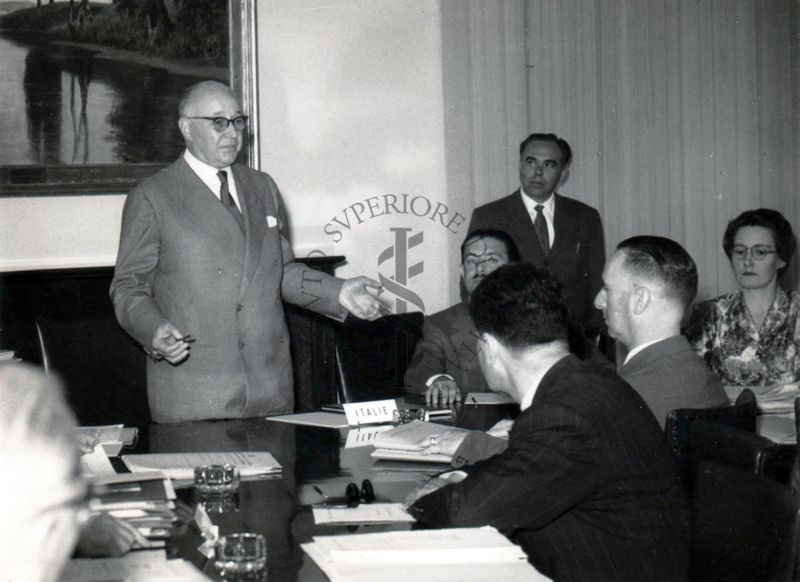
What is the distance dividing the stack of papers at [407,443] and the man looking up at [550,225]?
2.48m

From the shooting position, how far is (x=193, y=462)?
8.40ft

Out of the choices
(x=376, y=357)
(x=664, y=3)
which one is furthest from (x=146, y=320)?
(x=664, y=3)

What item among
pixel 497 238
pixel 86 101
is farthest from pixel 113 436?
pixel 86 101

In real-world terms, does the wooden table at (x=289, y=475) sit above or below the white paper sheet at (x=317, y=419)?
below

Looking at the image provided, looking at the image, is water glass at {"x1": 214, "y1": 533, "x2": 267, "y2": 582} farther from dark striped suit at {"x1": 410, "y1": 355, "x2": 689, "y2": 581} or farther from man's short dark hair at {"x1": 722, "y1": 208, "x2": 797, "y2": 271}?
man's short dark hair at {"x1": 722, "y1": 208, "x2": 797, "y2": 271}

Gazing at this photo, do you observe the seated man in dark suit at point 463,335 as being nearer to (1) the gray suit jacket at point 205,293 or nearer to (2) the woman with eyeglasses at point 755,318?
(1) the gray suit jacket at point 205,293

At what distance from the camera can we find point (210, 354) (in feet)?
11.6

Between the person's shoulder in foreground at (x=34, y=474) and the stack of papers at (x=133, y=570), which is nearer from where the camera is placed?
the person's shoulder in foreground at (x=34, y=474)

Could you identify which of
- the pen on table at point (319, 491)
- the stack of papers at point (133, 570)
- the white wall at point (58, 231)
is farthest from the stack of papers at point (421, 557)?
the white wall at point (58, 231)

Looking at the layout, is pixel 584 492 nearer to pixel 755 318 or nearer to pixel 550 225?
pixel 755 318

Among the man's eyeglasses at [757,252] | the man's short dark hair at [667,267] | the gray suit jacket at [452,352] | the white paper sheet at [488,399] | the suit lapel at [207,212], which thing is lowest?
the white paper sheet at [488,399]

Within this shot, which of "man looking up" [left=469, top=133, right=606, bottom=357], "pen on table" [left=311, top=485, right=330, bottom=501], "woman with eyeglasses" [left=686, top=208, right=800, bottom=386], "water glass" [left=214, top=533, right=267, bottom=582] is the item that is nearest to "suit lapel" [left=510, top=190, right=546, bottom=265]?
"man looking up" [left=469, top=133, right=606, bottom=357]

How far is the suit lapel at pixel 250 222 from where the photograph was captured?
3607 millimetres

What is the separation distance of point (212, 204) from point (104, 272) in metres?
1.47
